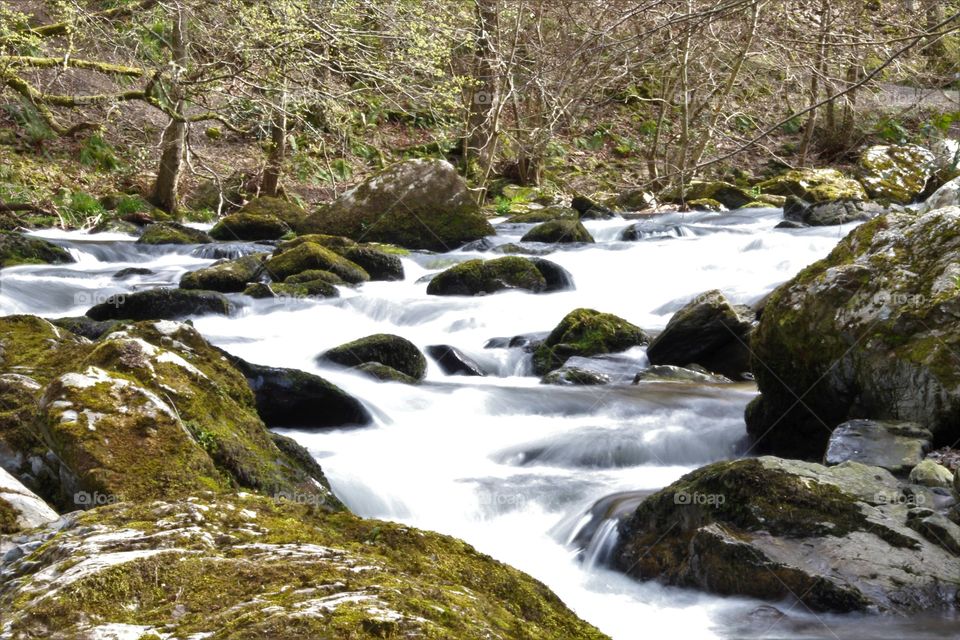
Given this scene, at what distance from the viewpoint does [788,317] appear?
679cm

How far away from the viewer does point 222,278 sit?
464 inches

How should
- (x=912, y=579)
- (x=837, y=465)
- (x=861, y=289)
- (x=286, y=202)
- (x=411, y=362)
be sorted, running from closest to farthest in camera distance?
(x=912, y=579) → (x=837, y=465) → (x=861, y=289) → (x=411, y=362) → (x=286, y=202)

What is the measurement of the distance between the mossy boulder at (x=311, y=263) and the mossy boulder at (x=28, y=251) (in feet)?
9.99

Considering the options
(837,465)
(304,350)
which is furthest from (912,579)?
(304,350)

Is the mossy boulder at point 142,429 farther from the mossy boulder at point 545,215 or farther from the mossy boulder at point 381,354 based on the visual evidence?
the mossy boulder at point 545,215

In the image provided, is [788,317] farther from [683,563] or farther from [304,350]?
[304,350]

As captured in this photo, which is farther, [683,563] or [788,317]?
[788,317]

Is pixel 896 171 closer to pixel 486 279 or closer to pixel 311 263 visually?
pixel 486 279

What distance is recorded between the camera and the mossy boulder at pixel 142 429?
377cm

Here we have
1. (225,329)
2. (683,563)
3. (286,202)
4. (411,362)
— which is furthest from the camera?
(286,202)

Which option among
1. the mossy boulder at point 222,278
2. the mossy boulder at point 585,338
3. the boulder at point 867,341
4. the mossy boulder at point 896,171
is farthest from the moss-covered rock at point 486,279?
the mossy boulder at point 896,171

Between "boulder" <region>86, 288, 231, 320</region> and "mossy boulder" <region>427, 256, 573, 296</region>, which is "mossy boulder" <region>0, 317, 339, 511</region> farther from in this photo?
"mossy boulder" <region>427, 256, 573, 296</region>

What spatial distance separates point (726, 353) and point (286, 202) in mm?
9966

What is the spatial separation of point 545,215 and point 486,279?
520cm
